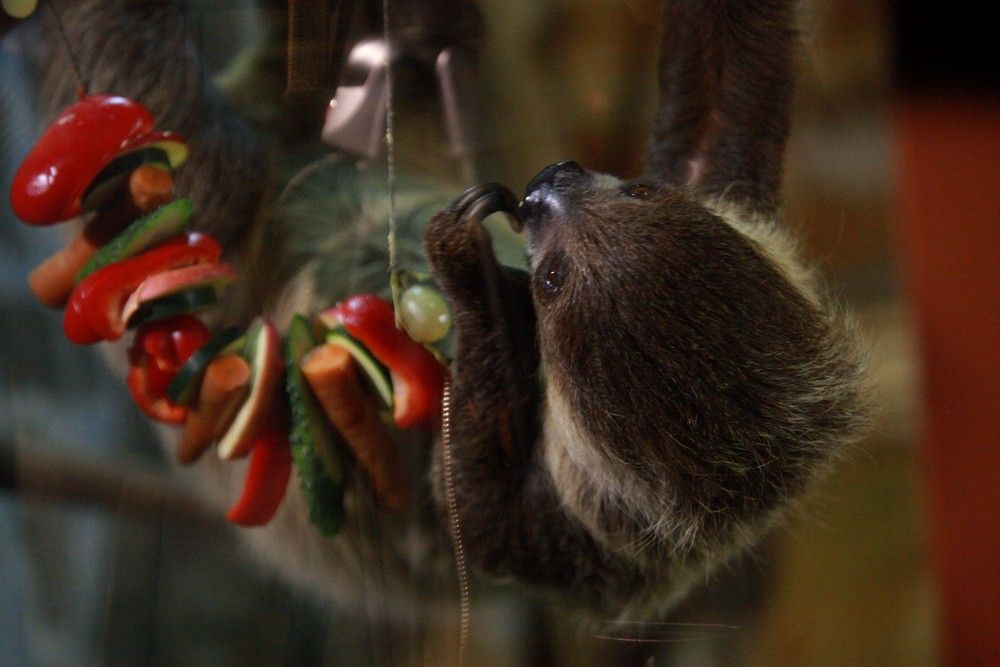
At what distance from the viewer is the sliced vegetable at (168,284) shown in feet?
2.63

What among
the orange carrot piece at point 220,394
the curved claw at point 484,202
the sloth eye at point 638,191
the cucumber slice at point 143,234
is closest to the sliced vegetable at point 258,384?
the orange carrot piece at point 220,394

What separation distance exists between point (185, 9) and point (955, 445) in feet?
3.41

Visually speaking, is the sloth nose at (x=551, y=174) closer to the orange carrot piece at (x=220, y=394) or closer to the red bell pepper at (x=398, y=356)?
the red bell pepper at (x=398, y=356)

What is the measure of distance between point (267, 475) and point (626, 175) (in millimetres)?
545

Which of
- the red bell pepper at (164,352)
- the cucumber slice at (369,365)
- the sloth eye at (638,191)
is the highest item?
the sloth eye at (638,191)

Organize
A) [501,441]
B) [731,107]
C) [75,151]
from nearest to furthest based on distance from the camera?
[75,151] → [501,441] → [731,107]

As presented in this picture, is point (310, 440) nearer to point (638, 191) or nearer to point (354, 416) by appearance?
point (354, 416)

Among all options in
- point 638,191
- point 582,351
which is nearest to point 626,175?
point 638,191

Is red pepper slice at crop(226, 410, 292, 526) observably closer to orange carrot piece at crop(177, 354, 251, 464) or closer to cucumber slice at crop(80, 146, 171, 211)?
orange carrot piece at crop(177, 354, 251, 464)

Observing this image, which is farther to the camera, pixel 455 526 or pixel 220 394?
pixel 455 526

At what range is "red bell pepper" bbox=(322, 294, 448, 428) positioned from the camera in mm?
799

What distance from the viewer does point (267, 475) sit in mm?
856

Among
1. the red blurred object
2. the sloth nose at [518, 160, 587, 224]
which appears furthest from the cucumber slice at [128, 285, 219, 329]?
the red blurred object

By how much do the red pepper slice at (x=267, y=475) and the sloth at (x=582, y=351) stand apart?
0.02 m
